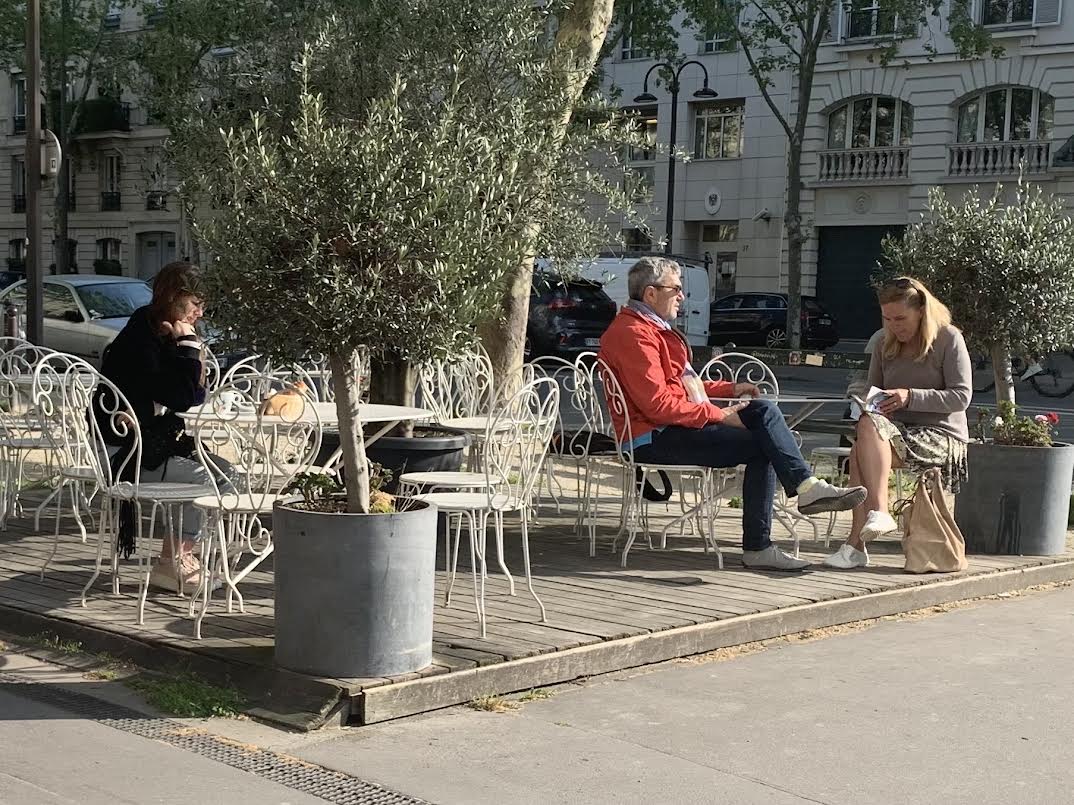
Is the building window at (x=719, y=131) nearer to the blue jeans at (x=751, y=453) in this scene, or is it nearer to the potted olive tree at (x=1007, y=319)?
the potted olive tree at (x=1007, y=319)

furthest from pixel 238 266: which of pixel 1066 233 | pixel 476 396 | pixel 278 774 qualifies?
pixel 1066 233

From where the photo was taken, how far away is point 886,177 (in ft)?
124

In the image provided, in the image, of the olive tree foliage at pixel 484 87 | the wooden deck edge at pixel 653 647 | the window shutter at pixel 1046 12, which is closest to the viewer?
the wooden deck edge at pixel 653 647

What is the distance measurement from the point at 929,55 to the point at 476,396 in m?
30.2

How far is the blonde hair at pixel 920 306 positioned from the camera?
7.64 m

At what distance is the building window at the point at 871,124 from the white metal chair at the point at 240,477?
108ft

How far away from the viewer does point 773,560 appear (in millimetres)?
7355

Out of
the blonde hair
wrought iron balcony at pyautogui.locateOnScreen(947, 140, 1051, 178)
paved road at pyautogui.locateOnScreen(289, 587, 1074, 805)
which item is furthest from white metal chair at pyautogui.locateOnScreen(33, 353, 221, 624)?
wrought iron balcony at pyautogui.locateOnScreen(947, 140, 1051, 178)

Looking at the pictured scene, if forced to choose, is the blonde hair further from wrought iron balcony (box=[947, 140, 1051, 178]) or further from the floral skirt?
wrought iron balcony (box=[947, 140, 1051, 178])

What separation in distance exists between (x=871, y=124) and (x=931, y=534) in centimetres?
3261

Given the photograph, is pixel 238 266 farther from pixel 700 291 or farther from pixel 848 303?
pixel 848 303

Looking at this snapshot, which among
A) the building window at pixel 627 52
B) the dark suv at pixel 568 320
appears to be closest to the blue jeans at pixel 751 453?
the dark suv at pixel 568 320

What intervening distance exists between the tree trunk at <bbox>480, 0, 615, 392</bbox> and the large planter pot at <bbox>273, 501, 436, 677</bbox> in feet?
13.4

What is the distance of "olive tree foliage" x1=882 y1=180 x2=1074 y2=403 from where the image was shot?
8.89 m
